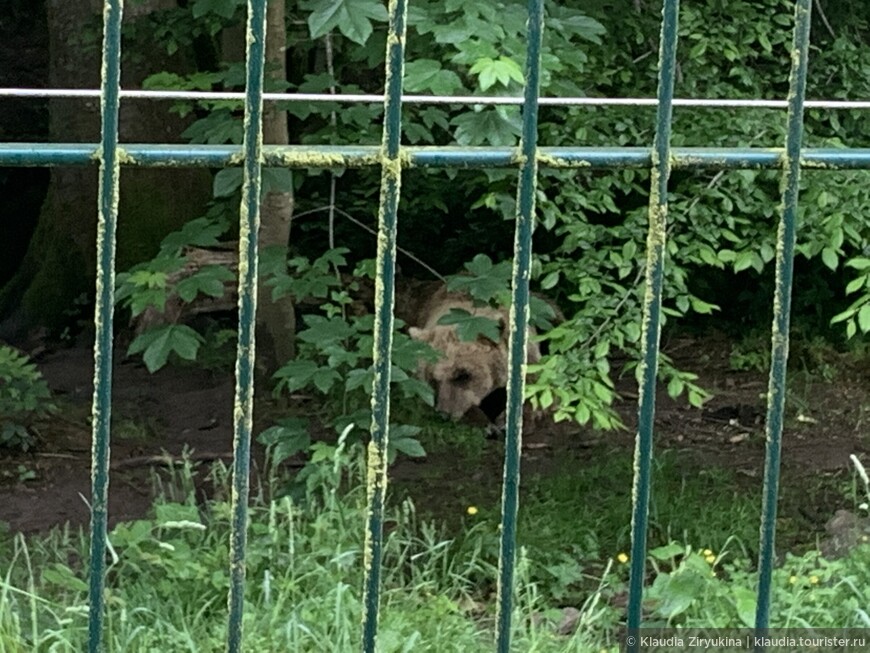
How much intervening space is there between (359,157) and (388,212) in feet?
0.27

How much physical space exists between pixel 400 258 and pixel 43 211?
2.00 metres

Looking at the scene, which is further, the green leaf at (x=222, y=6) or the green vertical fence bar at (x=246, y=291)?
the green leaf at (x=222, y=6)

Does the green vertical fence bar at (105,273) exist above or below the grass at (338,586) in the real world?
above

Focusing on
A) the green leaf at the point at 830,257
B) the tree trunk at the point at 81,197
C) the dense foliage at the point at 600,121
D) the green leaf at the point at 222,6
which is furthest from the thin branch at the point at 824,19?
the tree trunk at the point at 81,197

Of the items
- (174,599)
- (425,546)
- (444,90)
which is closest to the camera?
(174,599)

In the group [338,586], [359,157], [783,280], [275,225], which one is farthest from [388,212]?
[275,225]

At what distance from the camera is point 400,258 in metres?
6.97

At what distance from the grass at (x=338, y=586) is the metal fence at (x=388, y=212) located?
104 centimetres

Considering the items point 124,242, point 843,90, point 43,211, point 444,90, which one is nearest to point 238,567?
point 444,90

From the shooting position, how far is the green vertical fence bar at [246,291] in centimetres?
173

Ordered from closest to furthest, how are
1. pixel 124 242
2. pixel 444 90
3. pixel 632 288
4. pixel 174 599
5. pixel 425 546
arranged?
pixel 174 599
pixel 444 90
pixel 425 546
pixel 632 288
pixel 124 242

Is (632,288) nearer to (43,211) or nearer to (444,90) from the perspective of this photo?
(444,90)

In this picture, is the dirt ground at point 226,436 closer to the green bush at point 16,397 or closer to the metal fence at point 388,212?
the green bush at point 16,397

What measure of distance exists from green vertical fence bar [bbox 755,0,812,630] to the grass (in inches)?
40.5
